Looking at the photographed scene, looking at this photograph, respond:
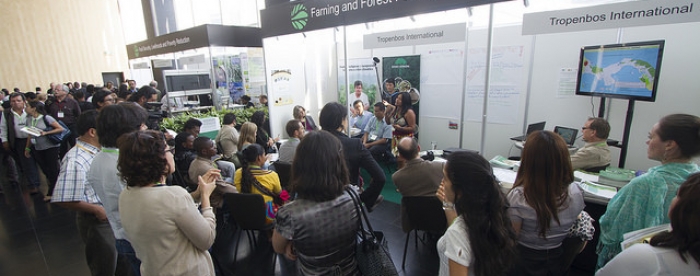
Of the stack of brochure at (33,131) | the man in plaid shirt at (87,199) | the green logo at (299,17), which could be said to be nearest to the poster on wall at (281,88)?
the green logo at (299,17)

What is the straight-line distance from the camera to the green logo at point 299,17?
4.54 m

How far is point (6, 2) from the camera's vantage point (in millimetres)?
10766

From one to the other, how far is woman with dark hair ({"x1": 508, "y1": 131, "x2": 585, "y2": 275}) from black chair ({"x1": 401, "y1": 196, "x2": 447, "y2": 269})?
83 cm

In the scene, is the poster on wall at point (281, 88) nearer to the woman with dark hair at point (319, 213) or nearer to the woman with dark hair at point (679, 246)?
the woman with dark hair at point (319, 213)

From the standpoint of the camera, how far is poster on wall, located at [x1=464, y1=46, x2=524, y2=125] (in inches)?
189

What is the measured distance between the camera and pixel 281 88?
5.54m

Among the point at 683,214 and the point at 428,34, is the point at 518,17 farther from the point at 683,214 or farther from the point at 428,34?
the point at 683,214

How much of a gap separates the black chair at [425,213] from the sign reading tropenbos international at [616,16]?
2013 millimetres

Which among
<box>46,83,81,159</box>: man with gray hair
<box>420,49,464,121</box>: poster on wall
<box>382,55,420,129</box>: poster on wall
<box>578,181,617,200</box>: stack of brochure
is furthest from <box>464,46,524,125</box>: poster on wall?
<box>46,83,81,159</box>: man with gray hair

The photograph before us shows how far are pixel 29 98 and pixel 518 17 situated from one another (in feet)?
24.8

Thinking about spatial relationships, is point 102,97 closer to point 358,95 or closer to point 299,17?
point 299,17

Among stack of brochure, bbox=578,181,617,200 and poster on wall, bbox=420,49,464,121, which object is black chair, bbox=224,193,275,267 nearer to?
stack of brochure, bbox=578,181,617,200

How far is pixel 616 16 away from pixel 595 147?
1.12 metres

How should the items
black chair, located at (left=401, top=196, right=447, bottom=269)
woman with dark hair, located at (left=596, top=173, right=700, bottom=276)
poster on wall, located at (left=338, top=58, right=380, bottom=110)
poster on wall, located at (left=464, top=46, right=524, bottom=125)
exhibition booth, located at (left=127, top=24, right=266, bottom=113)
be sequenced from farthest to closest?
poster on wall, located at (left=338, top=58, right=380, bottom=110) → exhibition booth, located at (left=127, top=24, right=266, bottom=113) → poster on wall, located at (left=464, top=46, right=524, bottom=125) → black chair, located at (left=401, top=196, right=447, bottom=269) → woman with dark hair, located at (left=596, top=173, right=700, bottom=276)
